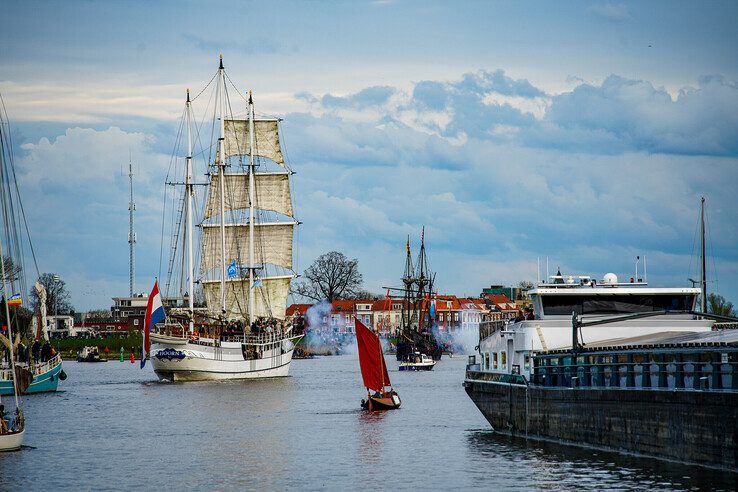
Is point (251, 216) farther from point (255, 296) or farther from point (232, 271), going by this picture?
point (255, 296)

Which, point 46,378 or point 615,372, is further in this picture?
point 46,378

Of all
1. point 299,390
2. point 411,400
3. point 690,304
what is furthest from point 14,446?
point 299,390

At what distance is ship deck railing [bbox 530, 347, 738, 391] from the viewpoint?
108 ft

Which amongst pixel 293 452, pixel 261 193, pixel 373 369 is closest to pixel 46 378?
pixel 373 369

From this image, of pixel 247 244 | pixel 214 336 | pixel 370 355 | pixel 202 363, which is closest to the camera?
pixel 370 355

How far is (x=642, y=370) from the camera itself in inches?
1468

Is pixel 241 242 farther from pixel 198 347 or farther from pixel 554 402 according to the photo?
pixel 554 402

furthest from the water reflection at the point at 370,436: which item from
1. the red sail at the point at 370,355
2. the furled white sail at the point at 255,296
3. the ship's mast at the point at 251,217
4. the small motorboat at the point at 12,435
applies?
the furled white sail at the point at 255,296

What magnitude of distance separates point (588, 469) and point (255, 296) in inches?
3918

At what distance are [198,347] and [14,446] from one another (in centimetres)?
6357

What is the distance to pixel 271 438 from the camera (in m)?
56.8

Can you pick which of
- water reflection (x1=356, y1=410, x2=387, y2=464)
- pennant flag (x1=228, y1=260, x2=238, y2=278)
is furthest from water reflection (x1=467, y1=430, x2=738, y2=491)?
pennant flag (x1=228, y1=260, x2=238, y2=278)

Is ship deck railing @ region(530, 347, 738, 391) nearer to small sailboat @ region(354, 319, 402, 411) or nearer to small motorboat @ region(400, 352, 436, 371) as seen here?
small sailboat @ region(354, 319, 402, 411)

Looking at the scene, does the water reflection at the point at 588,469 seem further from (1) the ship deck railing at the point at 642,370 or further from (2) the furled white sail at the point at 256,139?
(2) the furled white sail at the point at 256,139
